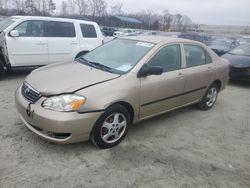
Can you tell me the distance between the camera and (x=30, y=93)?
3.57 m

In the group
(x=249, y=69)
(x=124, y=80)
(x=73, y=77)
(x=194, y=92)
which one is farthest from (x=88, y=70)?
(x=249, y=69)

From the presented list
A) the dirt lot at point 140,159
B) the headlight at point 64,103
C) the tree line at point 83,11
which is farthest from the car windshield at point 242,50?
the tree line at point 83,11

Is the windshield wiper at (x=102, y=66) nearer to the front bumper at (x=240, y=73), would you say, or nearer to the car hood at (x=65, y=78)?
the car hood at (x=65, y=78)

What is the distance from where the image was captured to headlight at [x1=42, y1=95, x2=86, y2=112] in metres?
3.26

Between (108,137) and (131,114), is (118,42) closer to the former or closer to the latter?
(131,114)

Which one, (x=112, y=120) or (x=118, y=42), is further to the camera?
(x=118, y=42)

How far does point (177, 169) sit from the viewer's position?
3.39 m

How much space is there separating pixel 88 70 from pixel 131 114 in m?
→ 0.95

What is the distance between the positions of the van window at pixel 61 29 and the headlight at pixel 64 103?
15.6 ft

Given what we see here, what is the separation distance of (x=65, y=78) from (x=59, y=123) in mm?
777

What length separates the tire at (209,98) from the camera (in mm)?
5660

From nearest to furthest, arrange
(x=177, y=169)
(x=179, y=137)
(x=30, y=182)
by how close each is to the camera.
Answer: (x=30, y=182)
(x=177, y=169)
(x=179, y=137)

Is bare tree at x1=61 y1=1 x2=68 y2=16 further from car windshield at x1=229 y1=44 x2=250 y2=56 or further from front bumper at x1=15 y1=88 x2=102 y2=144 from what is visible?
front bumper at x1=15 y1=88 x2=102 y2=144

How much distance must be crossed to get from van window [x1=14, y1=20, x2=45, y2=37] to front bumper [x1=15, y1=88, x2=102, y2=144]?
4212 mm
